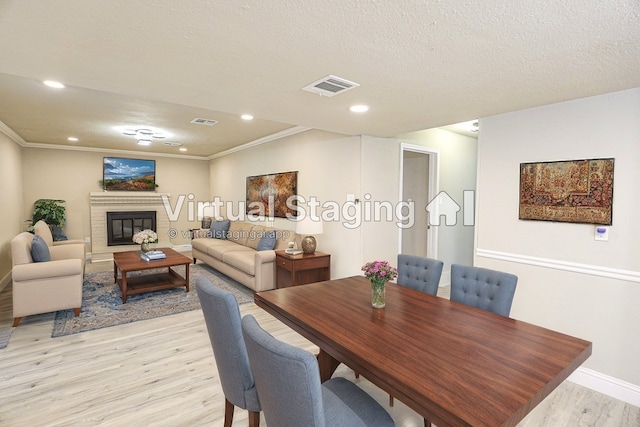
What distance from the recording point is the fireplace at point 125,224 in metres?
7.24

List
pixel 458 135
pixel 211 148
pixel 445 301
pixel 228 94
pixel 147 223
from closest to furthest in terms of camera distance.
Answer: pixel 445 301, pixel 228 94, pixel 458 135, pixel 211 148, pixel 147 223

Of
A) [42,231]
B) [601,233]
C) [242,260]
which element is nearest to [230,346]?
[601,233]

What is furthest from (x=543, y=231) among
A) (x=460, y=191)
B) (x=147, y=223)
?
(x=147, y=223)

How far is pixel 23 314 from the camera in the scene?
3.34 m

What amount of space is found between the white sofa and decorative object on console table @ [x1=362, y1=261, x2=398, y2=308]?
2702mm

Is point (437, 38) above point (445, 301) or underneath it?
above

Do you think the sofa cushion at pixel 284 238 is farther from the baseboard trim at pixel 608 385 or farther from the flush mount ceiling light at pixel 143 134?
the baseboard trim at pixel 608 385

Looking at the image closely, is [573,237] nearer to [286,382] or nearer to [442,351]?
[442,351]

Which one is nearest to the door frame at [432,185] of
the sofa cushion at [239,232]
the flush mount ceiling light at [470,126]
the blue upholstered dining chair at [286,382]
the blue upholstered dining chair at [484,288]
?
the flush mount ceiling light at [470,126]

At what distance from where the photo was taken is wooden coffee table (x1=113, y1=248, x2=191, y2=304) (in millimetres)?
4160

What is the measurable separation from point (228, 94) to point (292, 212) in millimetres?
2867

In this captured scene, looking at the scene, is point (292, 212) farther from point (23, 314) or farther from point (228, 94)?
point (23, 314)

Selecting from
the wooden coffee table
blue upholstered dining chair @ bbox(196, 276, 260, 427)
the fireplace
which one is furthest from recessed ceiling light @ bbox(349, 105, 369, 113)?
the fireplace

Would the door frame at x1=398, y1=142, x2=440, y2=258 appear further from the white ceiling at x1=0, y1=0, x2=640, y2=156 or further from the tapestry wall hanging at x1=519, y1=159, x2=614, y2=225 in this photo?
the tapestry wall hanging at x1=519, y1=159, x2=614, y2=225
